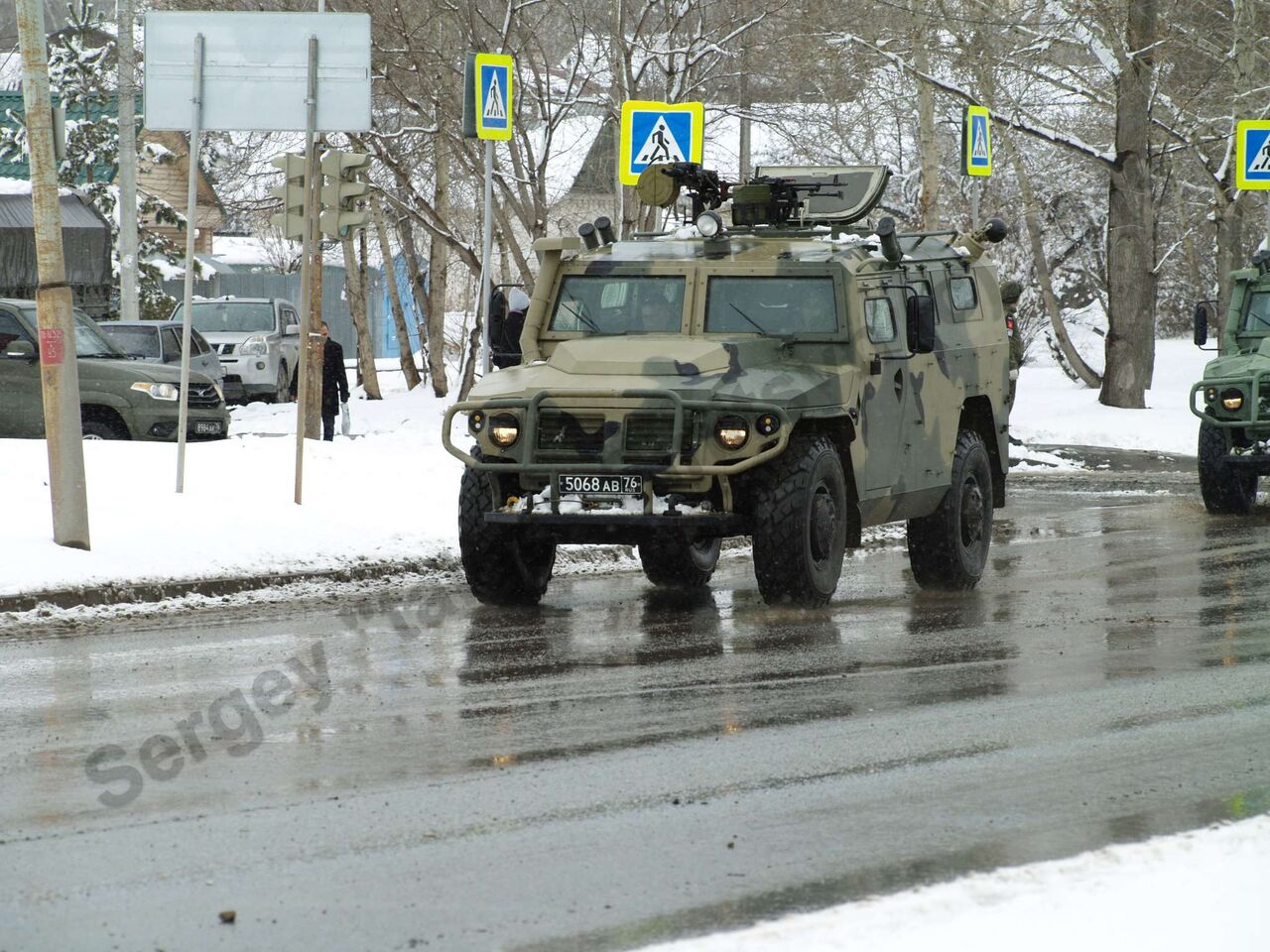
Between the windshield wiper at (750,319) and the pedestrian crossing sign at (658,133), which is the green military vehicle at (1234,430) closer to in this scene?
the pedestrian crossing sign at (658,133)

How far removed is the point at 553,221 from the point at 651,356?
47.1 metres

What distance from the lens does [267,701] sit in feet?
24.7

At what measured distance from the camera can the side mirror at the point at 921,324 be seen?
10.8 meters

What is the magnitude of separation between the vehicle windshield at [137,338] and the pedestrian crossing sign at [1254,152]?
13.8 m

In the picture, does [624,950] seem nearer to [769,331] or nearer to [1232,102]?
[769,331]

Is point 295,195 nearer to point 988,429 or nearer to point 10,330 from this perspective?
point 988,429

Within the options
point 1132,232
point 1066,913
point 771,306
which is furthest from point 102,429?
point 1066,913

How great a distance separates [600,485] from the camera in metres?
9.73

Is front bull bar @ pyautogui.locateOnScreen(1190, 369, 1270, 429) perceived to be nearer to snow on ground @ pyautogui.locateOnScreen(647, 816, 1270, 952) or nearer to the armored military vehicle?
the armored military vehicle

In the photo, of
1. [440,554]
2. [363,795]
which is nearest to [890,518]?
[440,554]

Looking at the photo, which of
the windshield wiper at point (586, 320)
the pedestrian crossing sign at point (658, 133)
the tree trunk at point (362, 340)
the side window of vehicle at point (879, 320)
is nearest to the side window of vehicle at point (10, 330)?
the pedestrian crossing sign at point (658, 133)

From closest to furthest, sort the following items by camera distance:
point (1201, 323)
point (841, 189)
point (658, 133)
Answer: point (841, 189)
point (658, 133)
point (1201, 323)

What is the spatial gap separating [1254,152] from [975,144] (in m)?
3.47

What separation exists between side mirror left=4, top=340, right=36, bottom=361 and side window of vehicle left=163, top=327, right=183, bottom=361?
615 centimetres
